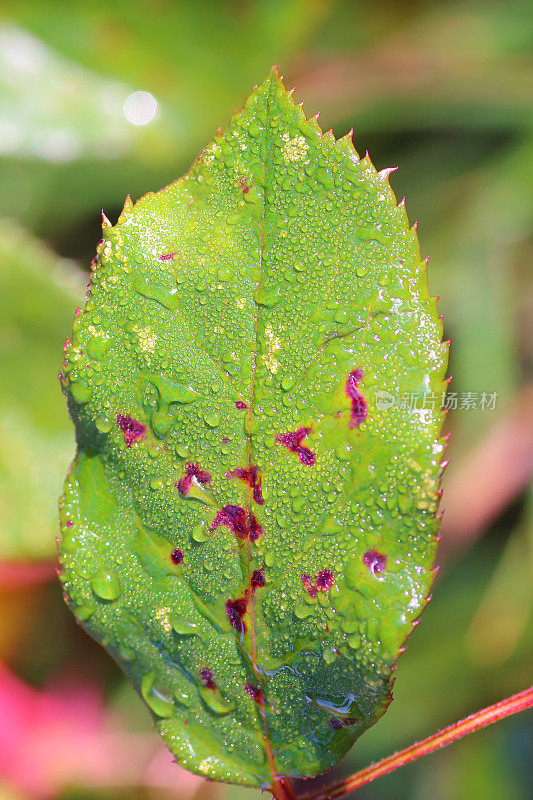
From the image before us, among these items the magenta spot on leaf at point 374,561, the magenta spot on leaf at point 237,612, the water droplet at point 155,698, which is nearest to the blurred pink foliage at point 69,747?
the water droplet at point 155,698

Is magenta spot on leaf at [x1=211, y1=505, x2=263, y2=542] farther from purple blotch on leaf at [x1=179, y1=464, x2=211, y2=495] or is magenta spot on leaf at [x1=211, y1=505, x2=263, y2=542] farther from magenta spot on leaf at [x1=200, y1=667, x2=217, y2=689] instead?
magenta spot on leaf at [x1=200, y1=667, x2=217, y2=689]

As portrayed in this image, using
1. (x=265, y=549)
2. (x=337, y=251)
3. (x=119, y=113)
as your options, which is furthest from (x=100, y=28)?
(x=265, y=549)

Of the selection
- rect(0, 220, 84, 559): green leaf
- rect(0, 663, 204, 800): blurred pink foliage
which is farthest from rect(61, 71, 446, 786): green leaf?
rect(0, 663, 204, 800): blurred pink foliage

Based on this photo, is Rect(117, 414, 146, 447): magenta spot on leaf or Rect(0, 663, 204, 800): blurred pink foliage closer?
Rect(117, 414, 146, 447): magenta spot on leaf

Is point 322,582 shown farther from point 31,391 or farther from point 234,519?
point 31,391

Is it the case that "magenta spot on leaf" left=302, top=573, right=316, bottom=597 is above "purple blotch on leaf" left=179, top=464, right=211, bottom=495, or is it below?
below

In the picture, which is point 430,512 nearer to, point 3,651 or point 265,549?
point 265,549

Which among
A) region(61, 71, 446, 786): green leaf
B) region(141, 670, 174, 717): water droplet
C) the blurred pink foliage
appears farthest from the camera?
the blurred pink foliage
